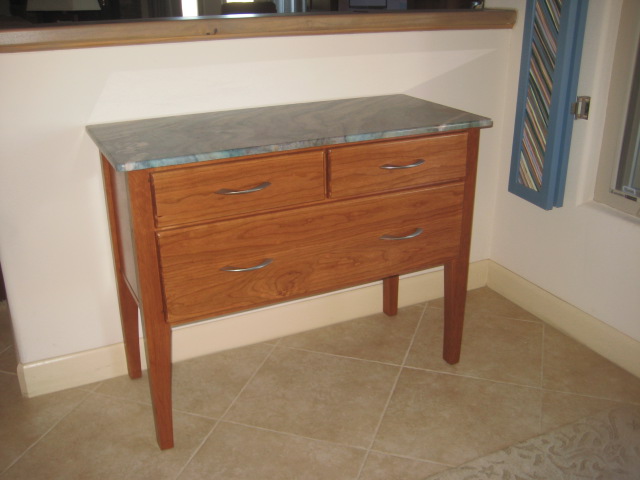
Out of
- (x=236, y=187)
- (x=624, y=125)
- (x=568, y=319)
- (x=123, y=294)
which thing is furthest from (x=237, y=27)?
(x=568, y=319)

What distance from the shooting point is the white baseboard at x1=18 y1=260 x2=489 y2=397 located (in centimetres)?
196

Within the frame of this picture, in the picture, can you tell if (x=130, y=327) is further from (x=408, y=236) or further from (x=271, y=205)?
(x=408, y=236)

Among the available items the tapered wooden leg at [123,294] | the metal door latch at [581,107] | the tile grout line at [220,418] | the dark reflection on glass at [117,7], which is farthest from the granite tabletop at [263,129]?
the tile grout line at [220,418]

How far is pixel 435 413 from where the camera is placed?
186 centimetres

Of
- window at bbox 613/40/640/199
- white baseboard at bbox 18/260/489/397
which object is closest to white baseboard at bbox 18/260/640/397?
white baseboard at bbox 18/260/489/397

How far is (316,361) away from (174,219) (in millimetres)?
835

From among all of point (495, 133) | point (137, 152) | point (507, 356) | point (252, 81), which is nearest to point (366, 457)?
point (507, 356)

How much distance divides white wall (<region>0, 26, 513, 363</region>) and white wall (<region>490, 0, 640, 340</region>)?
0.44m

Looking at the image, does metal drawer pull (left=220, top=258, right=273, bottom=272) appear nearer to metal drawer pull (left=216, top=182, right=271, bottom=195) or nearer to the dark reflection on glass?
metal drawer pull (left=216, top=182, right=271, bottom=195)

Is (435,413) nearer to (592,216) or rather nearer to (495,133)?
(592,216)

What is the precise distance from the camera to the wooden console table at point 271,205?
149 centimetres

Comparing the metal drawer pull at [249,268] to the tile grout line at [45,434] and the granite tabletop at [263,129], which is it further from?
the tile grout line at [45,434]

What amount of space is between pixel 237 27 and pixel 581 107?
3.57ft

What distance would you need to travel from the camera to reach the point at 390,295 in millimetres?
2340
